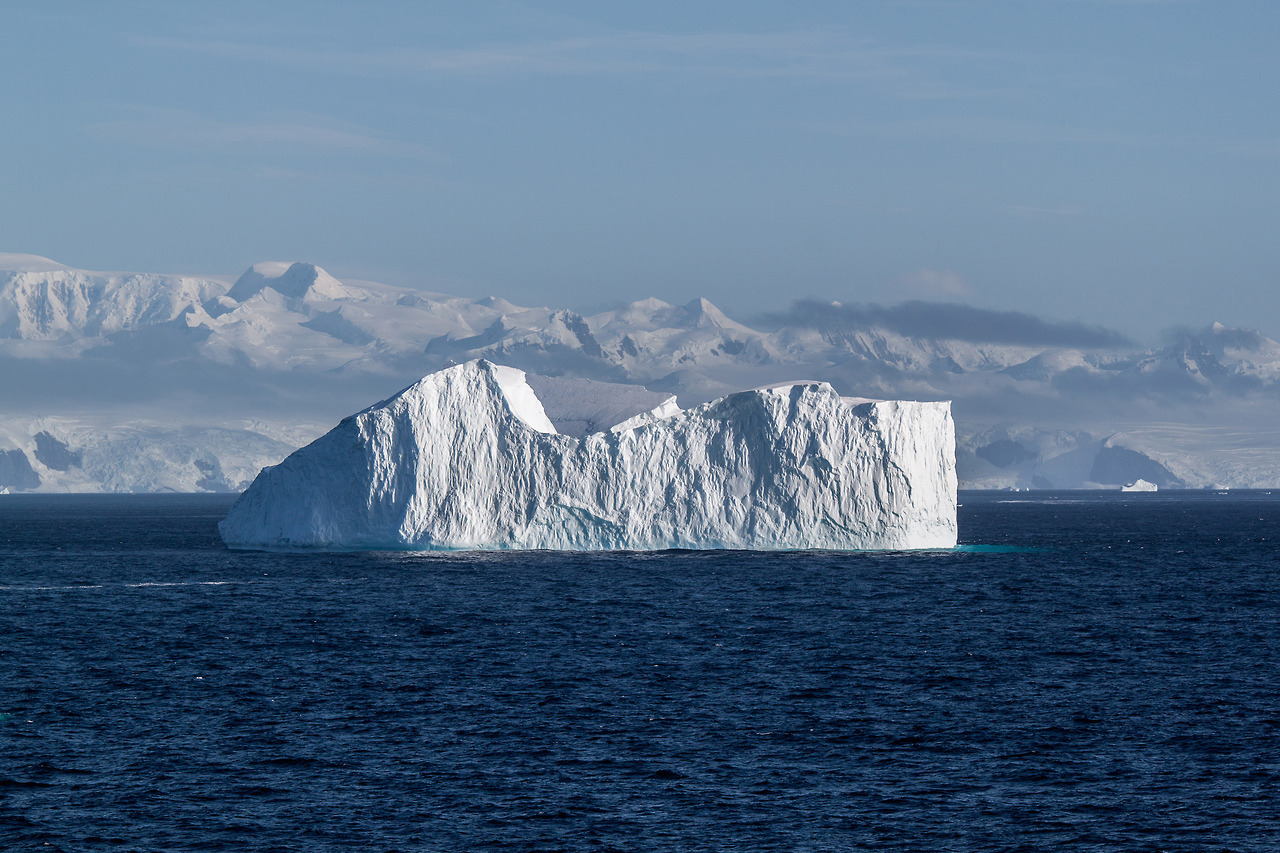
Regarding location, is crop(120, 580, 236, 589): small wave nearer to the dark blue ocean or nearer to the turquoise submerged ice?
the dark blue ocean

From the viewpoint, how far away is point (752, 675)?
27188mm

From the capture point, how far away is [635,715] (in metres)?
23.1

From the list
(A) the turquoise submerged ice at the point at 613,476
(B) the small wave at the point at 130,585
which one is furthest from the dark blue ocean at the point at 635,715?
(A) the turquoise submerged ice at the point at 613,476

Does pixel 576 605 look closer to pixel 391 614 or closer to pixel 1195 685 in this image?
pixel 391 614

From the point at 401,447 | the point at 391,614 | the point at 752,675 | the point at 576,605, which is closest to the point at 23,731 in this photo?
the point at 752,675

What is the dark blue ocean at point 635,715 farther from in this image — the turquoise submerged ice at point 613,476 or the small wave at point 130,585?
the turquoise submerged ice at point 613,476

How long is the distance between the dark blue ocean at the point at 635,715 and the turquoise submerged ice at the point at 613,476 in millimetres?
6141

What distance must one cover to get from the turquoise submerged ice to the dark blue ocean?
20.1 feet

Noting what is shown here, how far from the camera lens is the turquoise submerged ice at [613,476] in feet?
168

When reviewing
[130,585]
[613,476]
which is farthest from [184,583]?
[613,476]

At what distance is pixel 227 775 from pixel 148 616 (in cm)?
1882

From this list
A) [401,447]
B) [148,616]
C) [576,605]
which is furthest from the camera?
[401,447]

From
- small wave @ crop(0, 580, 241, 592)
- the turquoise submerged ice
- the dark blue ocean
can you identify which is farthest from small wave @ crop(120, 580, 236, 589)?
the turquoise submerged ice

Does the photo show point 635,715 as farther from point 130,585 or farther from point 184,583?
point 130,585
